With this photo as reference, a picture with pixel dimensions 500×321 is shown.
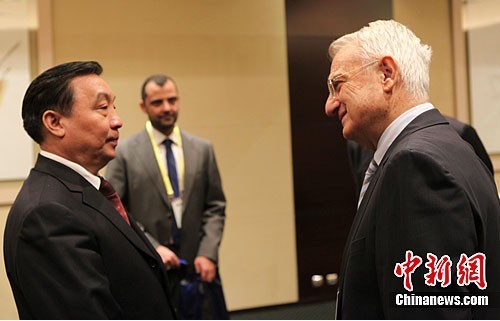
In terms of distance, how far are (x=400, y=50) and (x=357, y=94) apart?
0.55 feet

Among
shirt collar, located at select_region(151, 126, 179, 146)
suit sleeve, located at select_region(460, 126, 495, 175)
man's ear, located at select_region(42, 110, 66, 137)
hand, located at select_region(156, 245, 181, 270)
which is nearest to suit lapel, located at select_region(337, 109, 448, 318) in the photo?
man's ear, located at select_region(42, 110, 66, 137)

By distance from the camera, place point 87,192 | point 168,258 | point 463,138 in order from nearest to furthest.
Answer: point 87,192 → point 463,138 → point 168,258

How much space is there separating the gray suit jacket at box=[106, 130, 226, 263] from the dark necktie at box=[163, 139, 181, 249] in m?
0.02

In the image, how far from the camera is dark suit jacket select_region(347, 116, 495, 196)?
3.20 metres

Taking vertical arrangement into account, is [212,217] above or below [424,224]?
below

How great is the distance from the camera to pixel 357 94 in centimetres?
181

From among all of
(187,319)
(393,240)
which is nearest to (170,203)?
(187,319)

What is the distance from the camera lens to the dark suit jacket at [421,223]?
58.6 inches

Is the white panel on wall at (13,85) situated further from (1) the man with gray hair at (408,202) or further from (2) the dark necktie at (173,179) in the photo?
(1) the man with gray hair at (408,202)

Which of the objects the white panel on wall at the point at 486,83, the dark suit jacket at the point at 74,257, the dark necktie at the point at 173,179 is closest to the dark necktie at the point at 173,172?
the dark necktie at the point at 173,179

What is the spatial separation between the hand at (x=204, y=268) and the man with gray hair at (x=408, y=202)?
1.86 meters

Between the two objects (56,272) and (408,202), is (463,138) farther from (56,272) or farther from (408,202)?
(56,272)

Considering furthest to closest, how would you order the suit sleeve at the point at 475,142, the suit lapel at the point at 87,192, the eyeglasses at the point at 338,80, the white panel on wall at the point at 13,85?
the white panel on wall at the point at 13,85, the suit sleeve at the point at 475,142, the suit lapel at the point at 87,192, the eyeglasses at the point at 338,80

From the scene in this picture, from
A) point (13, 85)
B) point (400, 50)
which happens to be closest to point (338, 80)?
point (400, 50)
